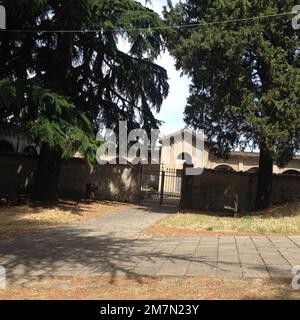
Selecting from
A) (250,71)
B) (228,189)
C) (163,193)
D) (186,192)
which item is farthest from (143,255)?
(163,193)

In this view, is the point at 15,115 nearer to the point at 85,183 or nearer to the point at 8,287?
the point at 85,183

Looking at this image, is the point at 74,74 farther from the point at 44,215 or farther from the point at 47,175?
the point at 44,215

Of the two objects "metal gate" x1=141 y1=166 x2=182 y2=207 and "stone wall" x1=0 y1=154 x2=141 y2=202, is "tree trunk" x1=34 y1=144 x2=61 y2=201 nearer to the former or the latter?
"stone wall" x1=0 y1=154 x2=141 y2=202

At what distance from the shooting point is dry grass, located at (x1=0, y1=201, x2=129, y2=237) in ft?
50.3

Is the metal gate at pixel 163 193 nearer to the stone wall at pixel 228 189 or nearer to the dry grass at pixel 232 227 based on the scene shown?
the stone wall at pixel 228 189

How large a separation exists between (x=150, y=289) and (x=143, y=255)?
9.56ft

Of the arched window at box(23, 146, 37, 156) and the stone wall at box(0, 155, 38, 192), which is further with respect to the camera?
the arched window at box(23, 146, 37, 156)

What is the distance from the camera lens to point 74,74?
882 inches

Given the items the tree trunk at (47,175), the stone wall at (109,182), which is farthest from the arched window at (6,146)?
the tree trunk at (47,175)

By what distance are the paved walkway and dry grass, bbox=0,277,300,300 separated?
0.45 meters

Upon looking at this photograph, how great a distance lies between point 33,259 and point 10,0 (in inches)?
433

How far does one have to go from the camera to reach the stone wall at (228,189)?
76.3ft

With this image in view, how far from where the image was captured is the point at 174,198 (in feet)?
98.7

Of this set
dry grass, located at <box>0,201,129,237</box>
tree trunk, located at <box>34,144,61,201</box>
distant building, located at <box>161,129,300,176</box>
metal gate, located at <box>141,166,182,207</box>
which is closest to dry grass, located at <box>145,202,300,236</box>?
dry grass, located at <box>0,201,129,237</box>
